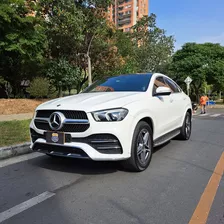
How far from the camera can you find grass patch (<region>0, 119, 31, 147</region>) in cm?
600

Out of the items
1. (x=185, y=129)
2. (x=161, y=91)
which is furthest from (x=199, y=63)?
(x=161, y=91)

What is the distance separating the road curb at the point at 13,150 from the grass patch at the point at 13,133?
0.30 m

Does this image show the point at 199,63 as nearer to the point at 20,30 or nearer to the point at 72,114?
the point at 20,30

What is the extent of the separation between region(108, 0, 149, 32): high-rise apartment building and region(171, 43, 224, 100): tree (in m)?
68.7

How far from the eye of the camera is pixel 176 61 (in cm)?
3250

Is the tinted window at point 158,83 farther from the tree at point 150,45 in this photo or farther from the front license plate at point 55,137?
the tree at point 150,45

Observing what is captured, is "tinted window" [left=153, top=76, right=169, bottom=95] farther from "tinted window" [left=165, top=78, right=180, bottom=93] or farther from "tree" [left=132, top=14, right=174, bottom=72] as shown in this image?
"tree" [left=132, top=14, right=174, bottom=72]

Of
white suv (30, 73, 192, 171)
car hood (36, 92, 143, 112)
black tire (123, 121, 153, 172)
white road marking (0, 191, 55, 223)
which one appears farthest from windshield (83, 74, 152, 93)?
white road marking (0, 191, 55, 223)

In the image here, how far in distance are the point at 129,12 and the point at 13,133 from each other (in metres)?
101

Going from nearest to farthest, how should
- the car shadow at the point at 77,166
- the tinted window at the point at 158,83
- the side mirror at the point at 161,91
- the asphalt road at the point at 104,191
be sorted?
the asphalt road at the point at 104,191, the car shadow at the point at 77,166, the side mirror at the point at 161,91, the tinted window at the point at 158,83

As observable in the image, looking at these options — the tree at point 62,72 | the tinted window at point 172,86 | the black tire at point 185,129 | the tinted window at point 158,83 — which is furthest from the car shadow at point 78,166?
the tree at point 62,72

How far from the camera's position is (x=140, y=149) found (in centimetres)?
429

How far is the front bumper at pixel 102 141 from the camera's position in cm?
375

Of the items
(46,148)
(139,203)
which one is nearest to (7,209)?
(46,148)
